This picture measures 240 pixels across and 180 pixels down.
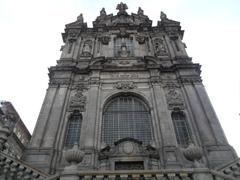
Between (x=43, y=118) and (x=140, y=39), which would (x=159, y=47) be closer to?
(x=140, y=39)

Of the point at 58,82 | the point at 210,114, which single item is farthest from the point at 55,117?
the point at 210,114

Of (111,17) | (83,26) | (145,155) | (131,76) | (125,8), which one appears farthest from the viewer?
(125,8)

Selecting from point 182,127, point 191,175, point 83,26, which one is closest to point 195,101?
point 182,127

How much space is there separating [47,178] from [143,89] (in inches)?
402

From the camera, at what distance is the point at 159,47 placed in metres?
21.8

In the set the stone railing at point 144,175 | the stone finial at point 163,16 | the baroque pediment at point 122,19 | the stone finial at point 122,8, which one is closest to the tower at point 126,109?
the baroque pediment at point 122,19

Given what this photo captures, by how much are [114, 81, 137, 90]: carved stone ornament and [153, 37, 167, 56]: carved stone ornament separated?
4766 millimetres

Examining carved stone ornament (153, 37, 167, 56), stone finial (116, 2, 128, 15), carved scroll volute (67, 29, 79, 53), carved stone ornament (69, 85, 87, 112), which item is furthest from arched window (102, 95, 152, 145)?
stone finial (116, 2, 128, 15)

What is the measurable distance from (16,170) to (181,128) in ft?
33.3

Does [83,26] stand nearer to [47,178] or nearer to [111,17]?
[111,17]

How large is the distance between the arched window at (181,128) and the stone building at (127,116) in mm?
63

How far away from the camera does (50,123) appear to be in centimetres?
1488

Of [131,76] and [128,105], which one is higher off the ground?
[131,76]

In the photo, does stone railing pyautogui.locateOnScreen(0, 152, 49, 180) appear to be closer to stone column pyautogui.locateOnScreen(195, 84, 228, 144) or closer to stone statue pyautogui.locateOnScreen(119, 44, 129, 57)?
stone column pyautogui.locateOnScreen(195, 84, 228, 144)
